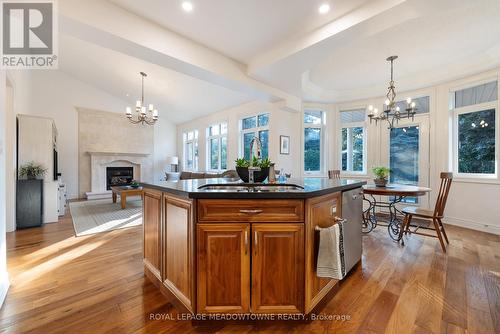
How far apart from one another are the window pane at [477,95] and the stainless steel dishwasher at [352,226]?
3430mm

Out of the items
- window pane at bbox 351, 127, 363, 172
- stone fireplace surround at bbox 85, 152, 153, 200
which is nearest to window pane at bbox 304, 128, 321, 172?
window pane at bbox 351, 127, 363, 172

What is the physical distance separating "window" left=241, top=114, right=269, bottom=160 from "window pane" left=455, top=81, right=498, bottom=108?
387 cm

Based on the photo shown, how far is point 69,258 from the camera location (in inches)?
103

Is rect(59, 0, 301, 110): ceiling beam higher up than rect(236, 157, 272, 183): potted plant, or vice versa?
rect(59, 0, 301, 110): ceiling beam

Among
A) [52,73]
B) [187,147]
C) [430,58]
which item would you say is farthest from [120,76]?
[430,58]

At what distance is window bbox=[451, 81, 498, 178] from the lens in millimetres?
3676

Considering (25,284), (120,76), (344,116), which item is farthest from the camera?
(120,76)

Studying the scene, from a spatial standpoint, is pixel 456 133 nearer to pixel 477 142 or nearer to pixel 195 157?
pixel 477 142

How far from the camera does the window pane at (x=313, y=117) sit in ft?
18.6

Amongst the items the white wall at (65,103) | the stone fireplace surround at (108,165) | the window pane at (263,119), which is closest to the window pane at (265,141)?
the window pane at (263,119)

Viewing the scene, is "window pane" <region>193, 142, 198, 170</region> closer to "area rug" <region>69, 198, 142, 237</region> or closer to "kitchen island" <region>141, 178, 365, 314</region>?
"area rug" <region>69, 198, 142, 237</region>

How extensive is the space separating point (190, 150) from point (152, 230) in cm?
727

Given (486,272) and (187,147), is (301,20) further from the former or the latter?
(187,147)

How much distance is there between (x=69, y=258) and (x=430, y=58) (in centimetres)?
606
